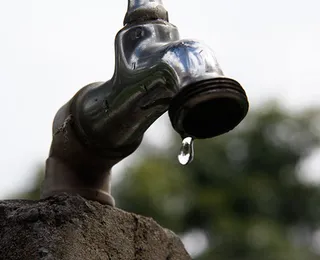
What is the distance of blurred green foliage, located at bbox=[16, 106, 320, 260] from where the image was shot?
15.9 metres

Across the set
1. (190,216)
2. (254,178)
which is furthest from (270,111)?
(190,216)

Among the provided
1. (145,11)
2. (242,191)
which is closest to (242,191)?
(242,191)

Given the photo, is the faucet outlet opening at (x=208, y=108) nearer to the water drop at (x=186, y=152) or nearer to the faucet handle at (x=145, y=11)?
the water drop at (x=186, y=152)

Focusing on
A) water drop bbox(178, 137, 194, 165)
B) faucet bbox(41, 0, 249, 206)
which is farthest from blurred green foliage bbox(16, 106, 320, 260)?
water drop bbox(178, 137, 194, 165)

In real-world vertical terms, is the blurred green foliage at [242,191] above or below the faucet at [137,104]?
below

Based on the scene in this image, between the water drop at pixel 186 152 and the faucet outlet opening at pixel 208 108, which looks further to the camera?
the water drop at pixel 186 152

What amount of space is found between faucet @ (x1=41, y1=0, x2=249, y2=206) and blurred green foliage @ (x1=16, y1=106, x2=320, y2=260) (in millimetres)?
13156

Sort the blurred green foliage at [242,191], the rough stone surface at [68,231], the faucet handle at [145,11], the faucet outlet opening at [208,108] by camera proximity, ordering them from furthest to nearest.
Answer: the blurred green foliage at [242,191] < the faucet handle at [145,11] < the rough stone surface at [68,231] < the faucet outlet opening at [208,108]

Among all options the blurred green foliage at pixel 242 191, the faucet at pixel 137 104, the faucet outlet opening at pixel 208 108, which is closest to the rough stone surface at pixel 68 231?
the faucet at pixel 137 104

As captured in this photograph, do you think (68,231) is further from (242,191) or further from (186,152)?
(242,191)

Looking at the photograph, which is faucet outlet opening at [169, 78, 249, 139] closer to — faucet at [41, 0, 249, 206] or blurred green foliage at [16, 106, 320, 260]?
faucet at [41, 0, 249, 206]

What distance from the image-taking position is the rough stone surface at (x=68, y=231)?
1.42m

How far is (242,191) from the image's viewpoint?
18.8 meters

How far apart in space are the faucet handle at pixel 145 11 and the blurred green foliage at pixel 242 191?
13.2 m
